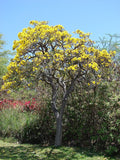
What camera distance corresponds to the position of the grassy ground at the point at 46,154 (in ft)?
Result: 18.4

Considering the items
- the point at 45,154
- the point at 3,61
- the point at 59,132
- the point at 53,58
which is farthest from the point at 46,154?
the point at 3,61

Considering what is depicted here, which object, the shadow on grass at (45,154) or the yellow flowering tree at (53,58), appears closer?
the shadow on grass at (45,154)

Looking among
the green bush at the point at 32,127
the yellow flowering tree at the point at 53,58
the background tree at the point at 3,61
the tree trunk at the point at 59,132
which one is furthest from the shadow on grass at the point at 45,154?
the background tree at the point at 3,61

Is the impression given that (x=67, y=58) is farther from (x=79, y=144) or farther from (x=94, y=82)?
(x=79, y=144)

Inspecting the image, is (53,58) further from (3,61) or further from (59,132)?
(3,61)

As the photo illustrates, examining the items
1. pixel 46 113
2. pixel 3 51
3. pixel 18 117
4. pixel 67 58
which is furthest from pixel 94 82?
pixel 3 51

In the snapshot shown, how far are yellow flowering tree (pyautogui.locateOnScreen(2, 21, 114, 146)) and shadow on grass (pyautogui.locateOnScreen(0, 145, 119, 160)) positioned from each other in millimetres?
658

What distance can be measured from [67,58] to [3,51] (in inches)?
757

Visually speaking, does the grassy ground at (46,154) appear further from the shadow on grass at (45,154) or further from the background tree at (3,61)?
the background tree at (3,61)

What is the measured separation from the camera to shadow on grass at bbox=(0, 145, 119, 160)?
5617 millimetres

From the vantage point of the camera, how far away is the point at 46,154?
5.99 metres

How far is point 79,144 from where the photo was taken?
7145mm

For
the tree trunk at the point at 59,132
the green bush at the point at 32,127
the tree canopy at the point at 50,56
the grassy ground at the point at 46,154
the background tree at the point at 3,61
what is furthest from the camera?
the background tree at the point at 3,61

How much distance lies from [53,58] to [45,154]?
2860 mm
